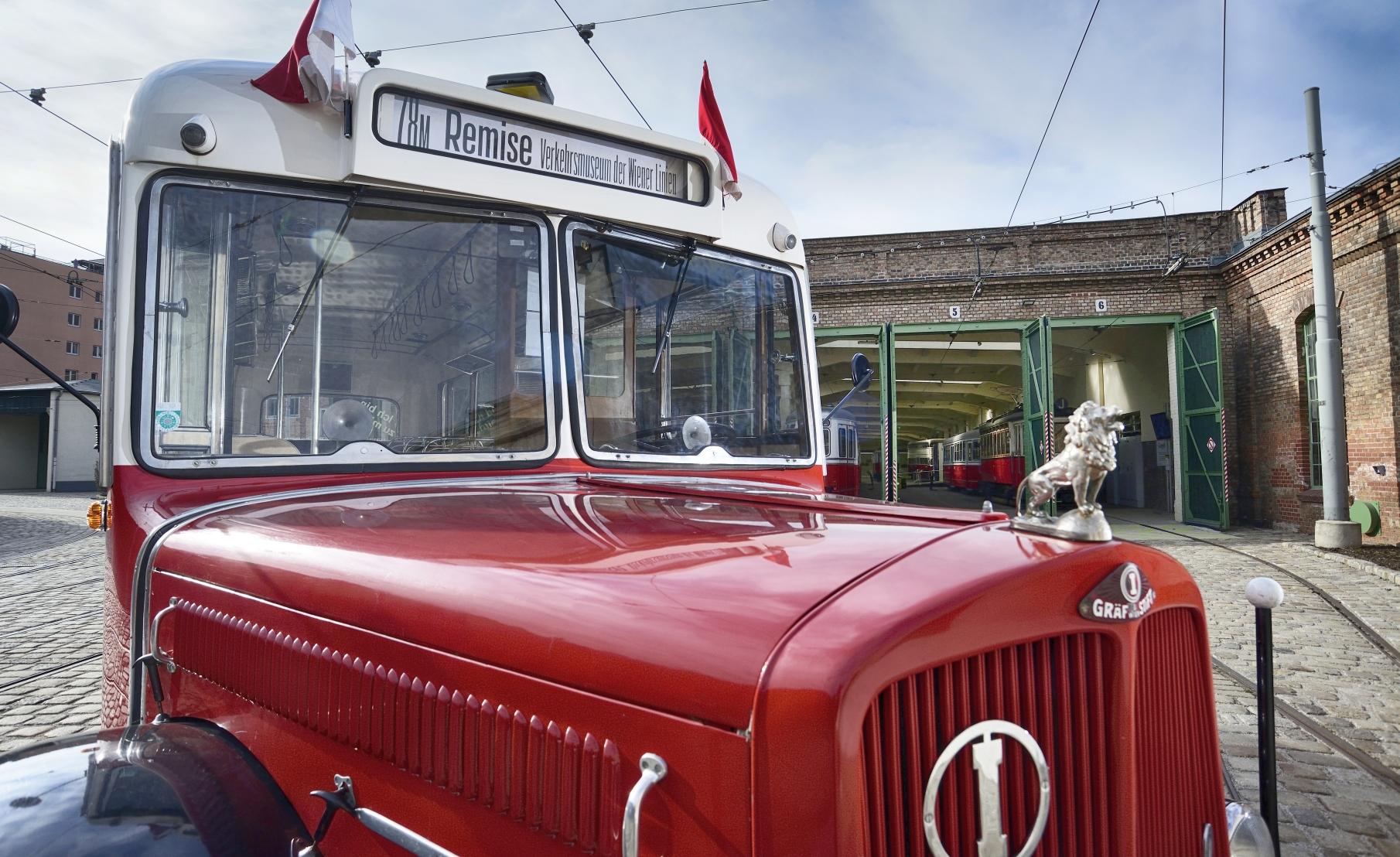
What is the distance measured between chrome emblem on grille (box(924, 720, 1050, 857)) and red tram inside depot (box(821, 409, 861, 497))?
16.2 m

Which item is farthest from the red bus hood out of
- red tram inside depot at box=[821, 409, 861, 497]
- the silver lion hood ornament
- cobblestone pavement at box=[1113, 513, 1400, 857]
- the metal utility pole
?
red tram inside depot at box=[821, 409, 861, 497]

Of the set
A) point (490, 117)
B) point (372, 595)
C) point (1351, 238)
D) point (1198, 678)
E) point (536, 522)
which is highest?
point (1351, 238)

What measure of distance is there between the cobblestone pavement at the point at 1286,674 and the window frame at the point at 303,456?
3.03 m

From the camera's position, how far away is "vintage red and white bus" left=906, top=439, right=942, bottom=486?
134ft

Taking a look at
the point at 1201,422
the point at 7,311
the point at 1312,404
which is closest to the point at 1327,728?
the point at 7,311

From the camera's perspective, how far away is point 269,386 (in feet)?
7.40

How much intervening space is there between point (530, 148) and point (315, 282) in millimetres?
730

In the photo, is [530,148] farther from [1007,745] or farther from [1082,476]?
[1007,745]

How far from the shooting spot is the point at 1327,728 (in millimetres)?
4359

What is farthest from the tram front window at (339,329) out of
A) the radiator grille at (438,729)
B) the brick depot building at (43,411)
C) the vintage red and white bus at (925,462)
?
the vintage red and white bus at (925,462)

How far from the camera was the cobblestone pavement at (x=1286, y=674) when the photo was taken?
345 centimetres

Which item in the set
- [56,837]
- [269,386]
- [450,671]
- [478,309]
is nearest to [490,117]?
[478,309]

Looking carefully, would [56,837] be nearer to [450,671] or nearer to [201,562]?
[201,562]

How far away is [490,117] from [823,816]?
7.06 feet
